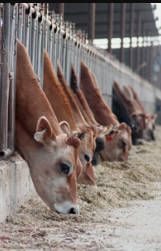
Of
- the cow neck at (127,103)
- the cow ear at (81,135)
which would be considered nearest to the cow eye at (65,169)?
the cow ear at (81,135)

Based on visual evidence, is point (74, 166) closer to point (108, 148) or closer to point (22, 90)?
point (22, 90)

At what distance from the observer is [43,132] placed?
4.53m

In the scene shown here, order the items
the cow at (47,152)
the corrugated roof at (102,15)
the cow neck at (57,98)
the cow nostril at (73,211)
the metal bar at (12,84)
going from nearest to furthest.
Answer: the cow nostril at (73,211) < the cow at (47,152) < the metal bar at (12,84) < the cow neck at (57,98) < the corrugated roof at (102,15)

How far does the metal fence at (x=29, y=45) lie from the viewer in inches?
193

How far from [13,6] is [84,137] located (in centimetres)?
191

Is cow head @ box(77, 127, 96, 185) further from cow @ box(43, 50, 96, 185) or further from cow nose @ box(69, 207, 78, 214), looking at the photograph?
cow nose @ box(69, 207, 78, 214)

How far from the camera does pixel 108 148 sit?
8961 millimetres

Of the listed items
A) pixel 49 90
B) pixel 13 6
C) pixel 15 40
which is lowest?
pixel 49 90

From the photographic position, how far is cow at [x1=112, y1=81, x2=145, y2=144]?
13318 mm

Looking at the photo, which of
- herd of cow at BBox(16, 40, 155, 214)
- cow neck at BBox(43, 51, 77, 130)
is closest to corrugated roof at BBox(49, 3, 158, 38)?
cow neck at BBox(43, 51, 77, 130)

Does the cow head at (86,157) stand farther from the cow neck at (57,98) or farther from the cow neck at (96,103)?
the cow neck at (96,103)

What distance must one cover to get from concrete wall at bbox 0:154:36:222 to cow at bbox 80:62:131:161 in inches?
139

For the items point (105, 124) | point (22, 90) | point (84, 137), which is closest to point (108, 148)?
point (105, 124)

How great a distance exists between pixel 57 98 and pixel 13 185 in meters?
2.06
